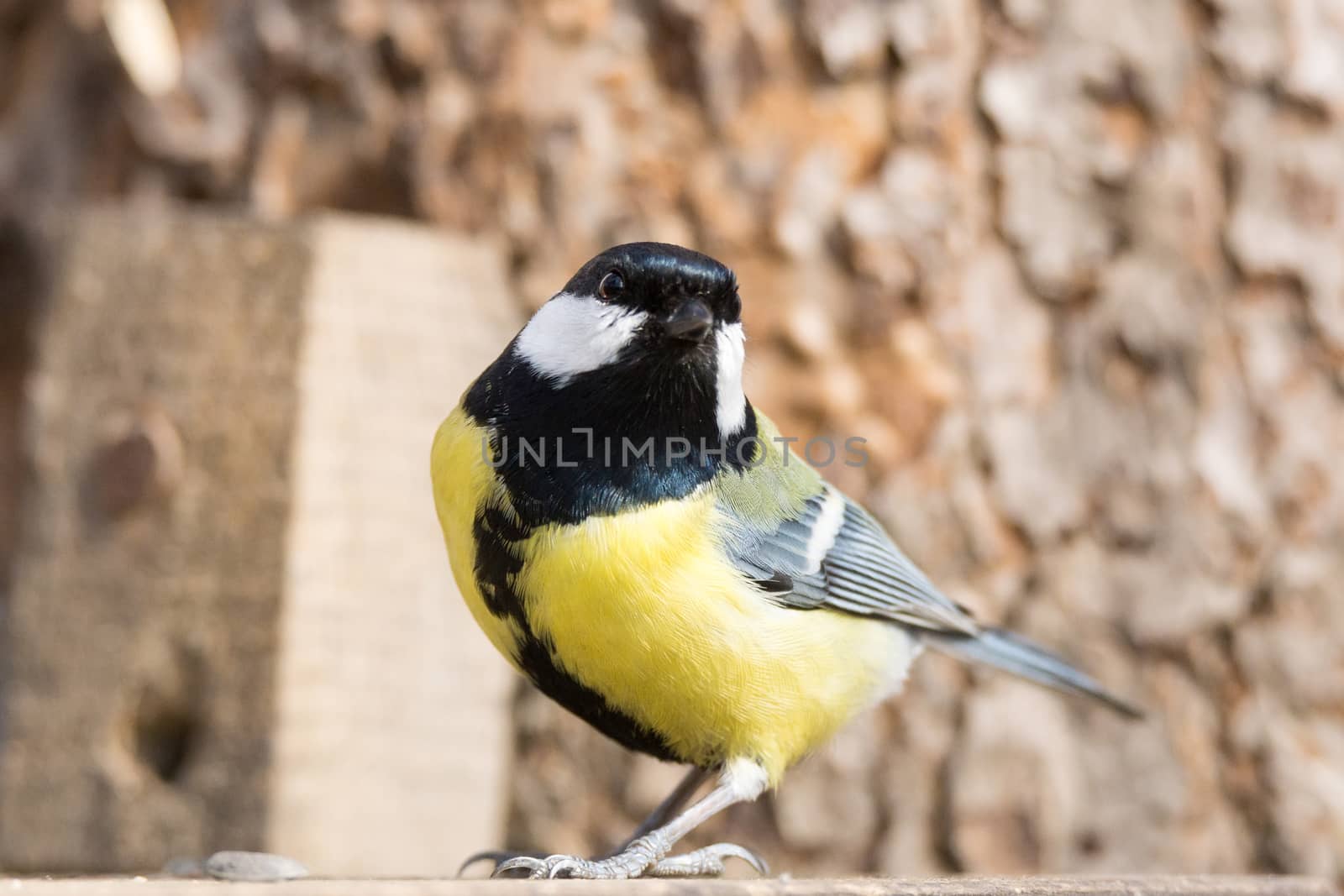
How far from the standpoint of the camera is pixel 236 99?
3.31 metres

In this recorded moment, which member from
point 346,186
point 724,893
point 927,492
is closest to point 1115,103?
point 927,492

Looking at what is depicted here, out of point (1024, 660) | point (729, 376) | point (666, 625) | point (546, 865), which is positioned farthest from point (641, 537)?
point (1024, 660)

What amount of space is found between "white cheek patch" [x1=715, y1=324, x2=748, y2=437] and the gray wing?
0.16m

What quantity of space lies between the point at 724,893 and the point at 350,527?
172 centimetres

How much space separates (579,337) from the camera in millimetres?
1828

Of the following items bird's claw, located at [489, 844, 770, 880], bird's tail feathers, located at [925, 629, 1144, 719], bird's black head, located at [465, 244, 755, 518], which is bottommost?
bird's claw, located at [489, 844, 770, 880]

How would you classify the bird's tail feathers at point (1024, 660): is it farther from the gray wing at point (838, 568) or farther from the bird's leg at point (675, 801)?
the bird's leg at point (675, 801)

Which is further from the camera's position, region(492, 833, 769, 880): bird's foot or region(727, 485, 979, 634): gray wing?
region(727, 485, 979, 634): gray wing

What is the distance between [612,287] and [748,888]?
2.65ft

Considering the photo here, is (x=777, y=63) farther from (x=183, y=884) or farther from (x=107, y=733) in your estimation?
(x=183, y=884)

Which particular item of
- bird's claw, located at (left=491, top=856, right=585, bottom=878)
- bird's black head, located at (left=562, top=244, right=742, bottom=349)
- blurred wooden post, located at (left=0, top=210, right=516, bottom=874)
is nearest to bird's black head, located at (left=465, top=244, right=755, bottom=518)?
bird's black head, located at (left=562, top=244, right=742, bottom=349)

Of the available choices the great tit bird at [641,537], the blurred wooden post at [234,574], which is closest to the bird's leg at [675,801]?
the great tit bird at [641,537]

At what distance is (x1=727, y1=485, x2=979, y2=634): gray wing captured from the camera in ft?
6.49

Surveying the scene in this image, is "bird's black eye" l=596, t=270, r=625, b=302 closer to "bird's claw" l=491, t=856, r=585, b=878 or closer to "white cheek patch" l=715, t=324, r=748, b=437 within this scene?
"white cheek patch" l=715, t=324, r=748, b=437
